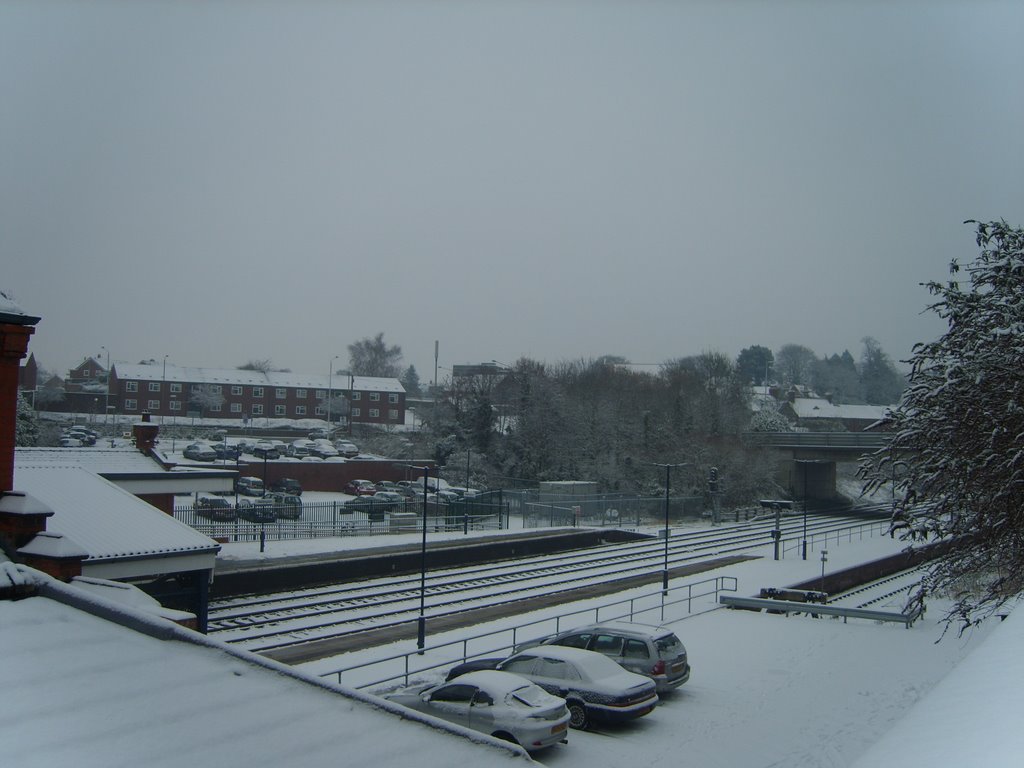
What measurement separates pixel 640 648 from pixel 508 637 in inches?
206

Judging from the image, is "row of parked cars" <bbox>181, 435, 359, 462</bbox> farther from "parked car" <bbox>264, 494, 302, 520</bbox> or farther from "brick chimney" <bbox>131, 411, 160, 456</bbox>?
"brick chimney" <bbox>131, 411, 160, 456</bbox>

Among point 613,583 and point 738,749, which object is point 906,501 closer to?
point 738,749

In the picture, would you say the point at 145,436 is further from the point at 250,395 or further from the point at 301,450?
the point at 250,395

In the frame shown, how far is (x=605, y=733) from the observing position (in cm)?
1418

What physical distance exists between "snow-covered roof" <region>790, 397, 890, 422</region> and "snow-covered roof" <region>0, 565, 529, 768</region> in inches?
4202

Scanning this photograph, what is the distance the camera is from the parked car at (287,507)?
38.2 metres

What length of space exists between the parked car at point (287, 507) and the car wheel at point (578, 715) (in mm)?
24786

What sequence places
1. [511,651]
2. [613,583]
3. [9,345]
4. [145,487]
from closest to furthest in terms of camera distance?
[9,345]
[511,651]
[145,487]
[613,583]

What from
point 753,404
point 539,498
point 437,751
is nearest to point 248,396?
point 539,498

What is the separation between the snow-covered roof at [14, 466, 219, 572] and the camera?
52.8ft

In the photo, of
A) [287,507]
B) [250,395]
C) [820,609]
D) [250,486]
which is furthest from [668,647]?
[250,395]

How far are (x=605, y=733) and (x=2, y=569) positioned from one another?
35.6 ft

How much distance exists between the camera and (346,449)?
69.1 m

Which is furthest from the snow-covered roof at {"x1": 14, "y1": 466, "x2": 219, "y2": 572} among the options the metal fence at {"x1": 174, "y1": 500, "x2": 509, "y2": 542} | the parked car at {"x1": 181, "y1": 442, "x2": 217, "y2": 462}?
the parked car at {"x1": 181, "y1": 442, "x2": 217, "y2": 462}
